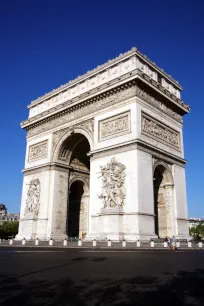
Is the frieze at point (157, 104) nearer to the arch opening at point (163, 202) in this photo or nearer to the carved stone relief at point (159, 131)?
the carved stone relief at point (159, 131)

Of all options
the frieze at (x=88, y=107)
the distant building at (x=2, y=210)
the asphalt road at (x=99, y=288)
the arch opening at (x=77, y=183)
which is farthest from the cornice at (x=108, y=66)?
the distant building at (x=2, y=210)

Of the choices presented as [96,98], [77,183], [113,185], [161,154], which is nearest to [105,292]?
[113,185]

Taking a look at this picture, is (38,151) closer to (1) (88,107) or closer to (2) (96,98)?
(1) (88,107)

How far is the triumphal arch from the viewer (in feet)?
60.5

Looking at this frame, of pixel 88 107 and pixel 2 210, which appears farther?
pixel 2 210

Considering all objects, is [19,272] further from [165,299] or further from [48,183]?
[48,183]

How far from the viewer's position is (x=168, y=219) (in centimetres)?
2122

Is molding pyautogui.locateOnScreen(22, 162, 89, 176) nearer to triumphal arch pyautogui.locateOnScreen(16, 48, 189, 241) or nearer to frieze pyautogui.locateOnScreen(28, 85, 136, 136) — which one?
triumphal arch pyautogui.locateOnScreen(16, 48, 189, 241)

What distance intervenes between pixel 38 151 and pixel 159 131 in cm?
1154

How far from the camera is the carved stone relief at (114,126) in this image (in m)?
19.8

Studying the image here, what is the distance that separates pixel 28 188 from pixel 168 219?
12385 mm

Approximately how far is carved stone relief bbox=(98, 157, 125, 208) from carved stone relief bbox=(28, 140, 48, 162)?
8.31 metres

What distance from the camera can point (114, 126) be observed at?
2048 cm

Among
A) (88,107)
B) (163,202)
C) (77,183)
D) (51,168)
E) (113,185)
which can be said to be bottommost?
(163,202)
